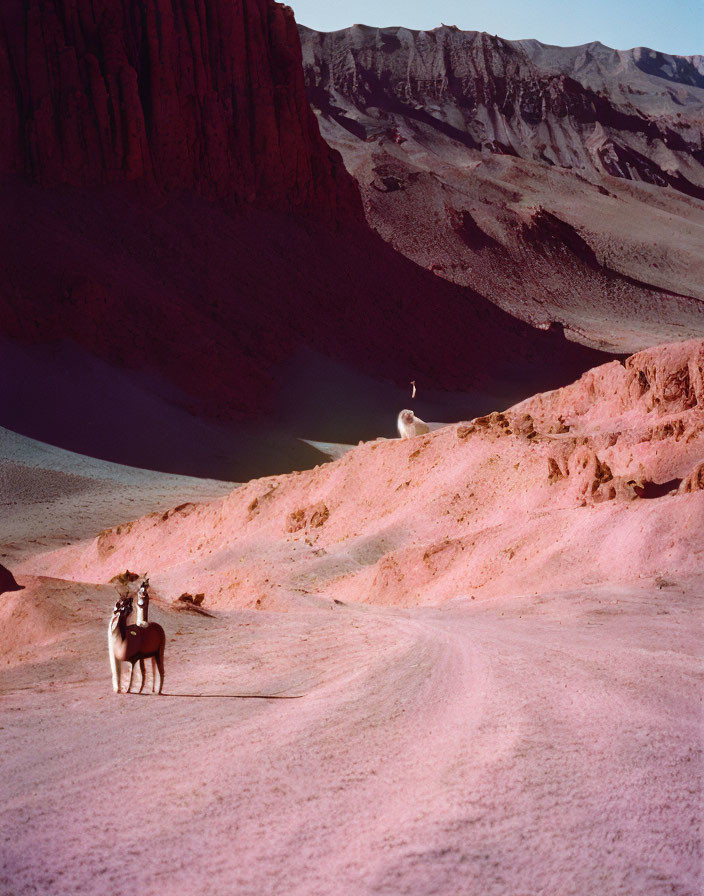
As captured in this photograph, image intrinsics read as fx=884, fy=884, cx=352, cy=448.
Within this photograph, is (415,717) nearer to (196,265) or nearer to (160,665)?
(160,665)

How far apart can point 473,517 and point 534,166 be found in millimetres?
82467

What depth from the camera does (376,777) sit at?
4.73 m

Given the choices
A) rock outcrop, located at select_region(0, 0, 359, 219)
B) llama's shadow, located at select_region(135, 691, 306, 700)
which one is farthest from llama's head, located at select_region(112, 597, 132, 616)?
rock outcrop, located at select_region(0, 0, 359, 219)

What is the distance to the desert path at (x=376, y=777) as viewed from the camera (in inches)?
150

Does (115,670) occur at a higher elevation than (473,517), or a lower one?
higher

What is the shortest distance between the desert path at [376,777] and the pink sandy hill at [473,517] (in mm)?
3951

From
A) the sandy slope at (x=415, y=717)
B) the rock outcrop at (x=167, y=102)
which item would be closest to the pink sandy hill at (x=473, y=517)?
the sandy slope at (x=415, y=717)

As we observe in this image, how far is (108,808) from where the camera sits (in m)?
4.35

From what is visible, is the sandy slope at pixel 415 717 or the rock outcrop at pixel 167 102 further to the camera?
the rock outcrop at pixel 167 102

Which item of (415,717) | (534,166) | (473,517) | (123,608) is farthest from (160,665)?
(534,166)

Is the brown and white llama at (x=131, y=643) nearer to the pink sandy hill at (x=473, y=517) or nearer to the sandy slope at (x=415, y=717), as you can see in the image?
the sandy slope at (x=415, y=717)

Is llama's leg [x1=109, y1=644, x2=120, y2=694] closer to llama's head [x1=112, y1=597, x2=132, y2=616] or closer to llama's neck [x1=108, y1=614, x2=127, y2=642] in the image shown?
llama's neck [x1=108, y1=614, x2=127, y2=642]

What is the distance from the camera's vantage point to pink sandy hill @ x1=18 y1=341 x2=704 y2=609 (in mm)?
11828

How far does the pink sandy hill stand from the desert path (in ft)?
13.0
